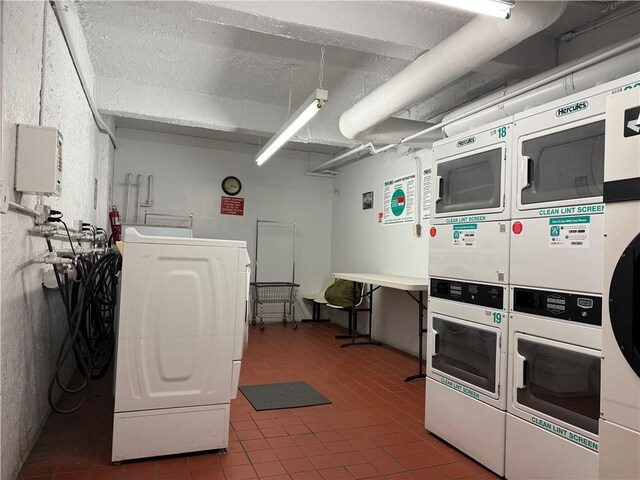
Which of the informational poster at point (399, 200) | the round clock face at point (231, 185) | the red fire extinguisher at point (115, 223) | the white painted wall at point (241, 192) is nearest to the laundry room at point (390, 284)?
the informational poster at point (399, 200)

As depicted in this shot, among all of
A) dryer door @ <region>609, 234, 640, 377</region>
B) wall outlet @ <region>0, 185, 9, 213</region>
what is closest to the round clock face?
wall outlet @ <region>0, 185, 9, 213</region>

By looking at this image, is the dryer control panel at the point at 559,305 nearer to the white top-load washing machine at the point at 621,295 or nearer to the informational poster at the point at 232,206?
the white top-load washing machine at the point at 621,295

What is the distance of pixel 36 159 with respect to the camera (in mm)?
2129

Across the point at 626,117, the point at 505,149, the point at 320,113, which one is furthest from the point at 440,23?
the point at 320,113

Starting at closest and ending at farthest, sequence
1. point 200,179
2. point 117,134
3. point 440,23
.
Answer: point 440,23 → point 117,134 → point 200,179

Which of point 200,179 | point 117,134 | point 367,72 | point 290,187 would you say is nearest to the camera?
point 367,72

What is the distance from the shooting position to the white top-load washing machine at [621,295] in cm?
142

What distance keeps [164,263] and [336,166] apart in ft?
18.2

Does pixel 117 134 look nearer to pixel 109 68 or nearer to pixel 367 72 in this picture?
pixel 109 68

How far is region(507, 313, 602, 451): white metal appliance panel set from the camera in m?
2.03

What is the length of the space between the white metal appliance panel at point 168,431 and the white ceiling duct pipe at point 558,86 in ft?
9.52

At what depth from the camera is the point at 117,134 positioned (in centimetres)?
657

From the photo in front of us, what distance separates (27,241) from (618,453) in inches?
112

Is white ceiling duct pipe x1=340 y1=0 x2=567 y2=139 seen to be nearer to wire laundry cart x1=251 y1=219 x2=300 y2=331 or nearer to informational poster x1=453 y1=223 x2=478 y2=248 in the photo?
informational poster x1=453 y1=223 x2=478 y2=248
